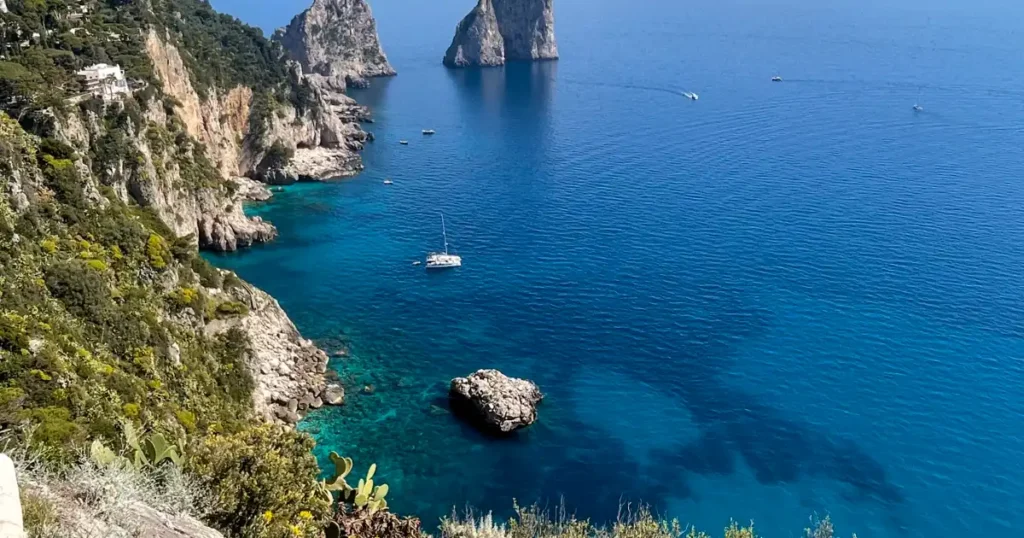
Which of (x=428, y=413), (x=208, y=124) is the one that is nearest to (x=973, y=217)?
(x=428, y=413)

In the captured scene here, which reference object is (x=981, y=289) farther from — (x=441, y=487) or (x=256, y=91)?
(x=256, y=91)

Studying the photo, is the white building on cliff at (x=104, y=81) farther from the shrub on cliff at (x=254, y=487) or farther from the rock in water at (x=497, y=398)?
the shrub on cliff at (x=254, y=487)

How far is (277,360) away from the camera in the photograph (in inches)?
2047

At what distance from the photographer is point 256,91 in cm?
9769

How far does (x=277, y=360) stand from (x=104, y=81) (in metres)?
25.5

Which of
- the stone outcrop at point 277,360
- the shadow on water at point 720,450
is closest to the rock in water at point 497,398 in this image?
the shadow on water at point 720,450

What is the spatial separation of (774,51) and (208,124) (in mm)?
151108

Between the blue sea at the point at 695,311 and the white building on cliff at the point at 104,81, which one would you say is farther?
the white building on cliff at the point at 104,81

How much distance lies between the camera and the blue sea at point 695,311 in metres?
45.9

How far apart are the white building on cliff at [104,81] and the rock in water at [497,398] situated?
33.9 meters

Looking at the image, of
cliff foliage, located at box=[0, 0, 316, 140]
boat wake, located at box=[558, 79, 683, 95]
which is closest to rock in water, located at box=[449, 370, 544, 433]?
cliff foliage, located at box=[0, 0, 316, 140]

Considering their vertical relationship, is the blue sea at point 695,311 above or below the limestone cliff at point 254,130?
below

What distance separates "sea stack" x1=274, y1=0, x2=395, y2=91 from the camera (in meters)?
163

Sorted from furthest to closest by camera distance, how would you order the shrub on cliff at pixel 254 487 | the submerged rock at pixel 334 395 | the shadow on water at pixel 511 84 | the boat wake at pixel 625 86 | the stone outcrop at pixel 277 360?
the boat wake at pixel 625 86 < the shadow on water at pixel 511 84 < the submerged rock at pixel 334 395 < the stone outcrop at pixel 277 360 < the shrub on cliff at pixel 254 487
